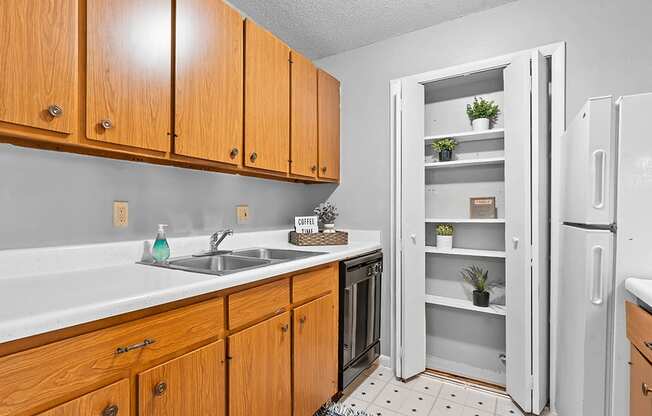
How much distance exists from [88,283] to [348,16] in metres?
2.18

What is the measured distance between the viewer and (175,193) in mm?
1808

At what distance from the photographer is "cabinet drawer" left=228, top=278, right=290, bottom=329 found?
1287 millimetres

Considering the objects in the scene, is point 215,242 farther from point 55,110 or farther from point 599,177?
point 599,177

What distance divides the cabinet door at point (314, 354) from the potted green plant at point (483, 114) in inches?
59.6

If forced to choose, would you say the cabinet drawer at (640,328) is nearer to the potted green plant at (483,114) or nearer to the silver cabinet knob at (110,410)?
the potted green plant at (483,114)

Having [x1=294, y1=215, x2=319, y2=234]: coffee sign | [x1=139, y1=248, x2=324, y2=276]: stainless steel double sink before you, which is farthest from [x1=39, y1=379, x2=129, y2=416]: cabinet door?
[x1=294, y1=215, x2=319, y2=234]: coffee sign

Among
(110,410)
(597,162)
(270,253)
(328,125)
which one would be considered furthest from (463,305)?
(110,410)

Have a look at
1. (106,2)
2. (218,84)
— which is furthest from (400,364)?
(106,2)

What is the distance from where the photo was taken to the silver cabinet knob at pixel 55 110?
1.06 meters

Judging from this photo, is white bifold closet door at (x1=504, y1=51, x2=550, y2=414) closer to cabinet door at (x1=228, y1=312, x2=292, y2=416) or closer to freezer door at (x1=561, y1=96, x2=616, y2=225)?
freezer door at (x1=561, y1=96, x2=616, y2=225)

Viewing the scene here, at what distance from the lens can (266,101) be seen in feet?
6.36

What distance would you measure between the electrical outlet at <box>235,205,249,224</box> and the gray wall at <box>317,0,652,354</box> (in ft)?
2.71

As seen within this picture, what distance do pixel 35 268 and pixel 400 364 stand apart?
7.01ft

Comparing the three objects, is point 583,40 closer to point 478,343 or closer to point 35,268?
point 478,343
